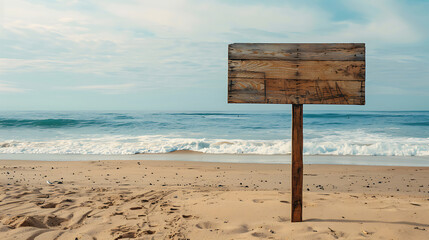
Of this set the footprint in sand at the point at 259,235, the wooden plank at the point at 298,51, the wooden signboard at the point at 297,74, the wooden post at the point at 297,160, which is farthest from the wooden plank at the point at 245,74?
the footprint in sand at the point at 259,235

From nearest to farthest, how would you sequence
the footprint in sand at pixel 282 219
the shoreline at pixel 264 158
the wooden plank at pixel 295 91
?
the wooden plank at pixel 295 91 → the footprint in sand at pixel 282 219 → the shoreline at pixel 264 158

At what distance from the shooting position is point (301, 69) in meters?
3.67

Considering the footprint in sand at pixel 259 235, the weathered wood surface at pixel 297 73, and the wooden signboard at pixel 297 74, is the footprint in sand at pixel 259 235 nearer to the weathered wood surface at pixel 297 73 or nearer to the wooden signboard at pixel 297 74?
the wooden signboard at pixel 297 74

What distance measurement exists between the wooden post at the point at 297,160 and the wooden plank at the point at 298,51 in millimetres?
643

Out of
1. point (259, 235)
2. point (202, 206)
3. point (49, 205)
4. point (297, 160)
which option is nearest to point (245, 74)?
point (297, 160)

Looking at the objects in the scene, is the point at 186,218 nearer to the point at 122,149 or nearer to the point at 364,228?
the point at 364,228

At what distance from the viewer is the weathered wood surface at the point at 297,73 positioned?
3631 mm

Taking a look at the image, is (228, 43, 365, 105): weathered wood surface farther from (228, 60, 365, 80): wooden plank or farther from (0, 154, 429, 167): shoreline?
(0, 154, 429, 167): shoreline

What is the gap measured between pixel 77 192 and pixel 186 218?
3.01 meters

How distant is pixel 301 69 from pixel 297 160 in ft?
3.80

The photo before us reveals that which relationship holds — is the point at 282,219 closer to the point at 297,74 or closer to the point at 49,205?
the point at 297,74

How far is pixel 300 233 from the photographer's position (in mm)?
3629

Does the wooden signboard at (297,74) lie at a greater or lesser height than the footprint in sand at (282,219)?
greater

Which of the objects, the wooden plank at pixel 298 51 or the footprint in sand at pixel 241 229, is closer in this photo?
the wooden plank at pixel 298 51
